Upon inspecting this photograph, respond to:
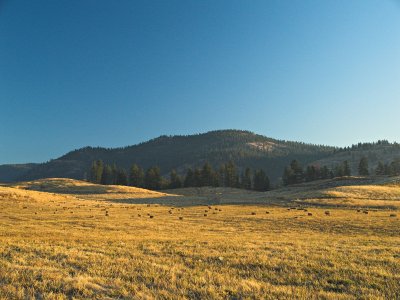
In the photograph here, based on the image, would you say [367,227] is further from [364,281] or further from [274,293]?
[274,293]

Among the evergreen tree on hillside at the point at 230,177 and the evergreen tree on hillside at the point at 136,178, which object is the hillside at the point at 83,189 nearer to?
the evergreen tree on hillside at the point at 136,178

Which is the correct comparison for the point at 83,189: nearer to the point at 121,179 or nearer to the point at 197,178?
the point at 121,179

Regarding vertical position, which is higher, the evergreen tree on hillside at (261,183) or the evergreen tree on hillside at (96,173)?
the evergreen tree on hillside at (96,173)

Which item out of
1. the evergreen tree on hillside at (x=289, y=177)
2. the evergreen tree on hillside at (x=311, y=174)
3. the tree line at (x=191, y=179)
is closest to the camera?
the tree line at (x=191, y=179)

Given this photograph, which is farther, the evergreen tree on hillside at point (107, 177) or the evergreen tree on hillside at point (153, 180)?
the evergreen tree on hillside at point (107, 177)

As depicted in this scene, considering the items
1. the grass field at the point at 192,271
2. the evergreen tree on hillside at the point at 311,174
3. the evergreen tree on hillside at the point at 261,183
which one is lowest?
the grass field at the point at 192,271

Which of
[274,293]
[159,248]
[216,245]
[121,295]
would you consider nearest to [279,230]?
[216,245]

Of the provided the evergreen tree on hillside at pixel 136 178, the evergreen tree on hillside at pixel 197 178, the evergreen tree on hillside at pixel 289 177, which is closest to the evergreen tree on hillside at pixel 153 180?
the evergreen tree on hillside at pixel 136 178

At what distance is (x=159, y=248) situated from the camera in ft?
60.6

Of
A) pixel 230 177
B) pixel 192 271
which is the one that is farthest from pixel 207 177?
pixel 192 271

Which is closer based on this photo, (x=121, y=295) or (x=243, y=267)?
(x=121, y=295)

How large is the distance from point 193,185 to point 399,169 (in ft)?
313

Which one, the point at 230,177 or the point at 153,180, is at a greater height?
the point at 230,177

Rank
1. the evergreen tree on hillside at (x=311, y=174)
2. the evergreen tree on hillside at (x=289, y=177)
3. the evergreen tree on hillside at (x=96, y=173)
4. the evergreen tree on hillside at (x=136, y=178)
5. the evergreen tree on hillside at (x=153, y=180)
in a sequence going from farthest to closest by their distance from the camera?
the evergreen tree on hillside at (x=96, y=173)
the evergreen tree on hillside at (x=136, y=178)
the evergreen tree on hillside at (x=289, y=177)
the evergreen tree on hillside at (x=311, y=174)
the evergreen tree on hillside at (x=153, y=180)
